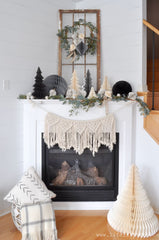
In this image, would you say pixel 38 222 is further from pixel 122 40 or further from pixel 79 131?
pixel 122 40

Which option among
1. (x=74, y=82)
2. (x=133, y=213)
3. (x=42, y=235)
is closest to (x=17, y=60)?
(x=74, y=82)

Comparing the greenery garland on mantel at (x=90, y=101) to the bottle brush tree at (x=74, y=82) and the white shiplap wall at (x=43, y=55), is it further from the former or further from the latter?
the bottle brush tree at (x=74, y=82)

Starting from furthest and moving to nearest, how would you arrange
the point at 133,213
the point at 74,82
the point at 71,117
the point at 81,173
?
1. the point at 74,82
2. the point at 81,173
3. the point at 71,117
4. the point at 133,213

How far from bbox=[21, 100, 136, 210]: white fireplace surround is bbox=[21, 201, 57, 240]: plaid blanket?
0.55 m

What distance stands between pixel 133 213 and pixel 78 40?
6.63ft

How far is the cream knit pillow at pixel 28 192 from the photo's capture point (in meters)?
2.25

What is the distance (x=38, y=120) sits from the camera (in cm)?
270

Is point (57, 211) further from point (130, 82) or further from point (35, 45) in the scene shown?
point (35, 45)

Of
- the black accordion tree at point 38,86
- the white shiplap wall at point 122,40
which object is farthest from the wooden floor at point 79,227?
the white shiplap wall at point 122,40

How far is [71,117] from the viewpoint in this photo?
2.68 meters

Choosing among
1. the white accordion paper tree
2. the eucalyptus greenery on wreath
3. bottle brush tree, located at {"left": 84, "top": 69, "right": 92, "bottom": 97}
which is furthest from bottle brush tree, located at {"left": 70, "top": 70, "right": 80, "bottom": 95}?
the white accordion paper tree

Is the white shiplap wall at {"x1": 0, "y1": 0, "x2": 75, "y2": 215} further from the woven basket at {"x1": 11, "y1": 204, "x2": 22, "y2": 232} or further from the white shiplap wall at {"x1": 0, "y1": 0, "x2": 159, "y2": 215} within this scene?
the woven basket at {"x1": 11, "y1": 204, "x2": 22, "y2": 232}

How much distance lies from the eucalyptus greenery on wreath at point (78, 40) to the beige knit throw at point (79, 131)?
884mm

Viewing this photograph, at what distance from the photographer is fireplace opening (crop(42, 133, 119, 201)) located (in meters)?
2.76
